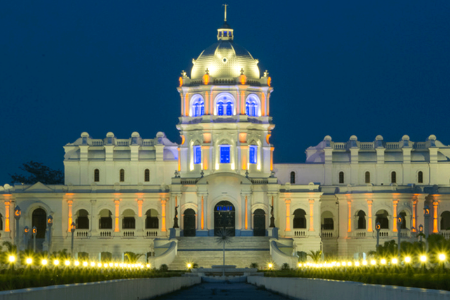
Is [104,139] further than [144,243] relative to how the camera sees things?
Yes

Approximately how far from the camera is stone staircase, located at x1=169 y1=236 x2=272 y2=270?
86.4m

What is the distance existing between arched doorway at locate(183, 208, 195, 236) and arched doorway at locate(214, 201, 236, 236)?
7.59 feet

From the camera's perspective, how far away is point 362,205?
98.5 metres

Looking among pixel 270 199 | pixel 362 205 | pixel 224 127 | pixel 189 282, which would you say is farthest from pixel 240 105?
pixel 189 282

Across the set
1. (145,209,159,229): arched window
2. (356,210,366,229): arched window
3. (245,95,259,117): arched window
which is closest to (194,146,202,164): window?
(245,95,259,117): arched window

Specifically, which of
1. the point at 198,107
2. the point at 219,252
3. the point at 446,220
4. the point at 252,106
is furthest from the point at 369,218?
the point at 198,107

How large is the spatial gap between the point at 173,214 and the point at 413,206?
2478cm

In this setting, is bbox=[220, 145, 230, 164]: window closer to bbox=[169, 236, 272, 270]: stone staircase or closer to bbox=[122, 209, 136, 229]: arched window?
bbox=[169, 236, 272, 270]: stone staircase

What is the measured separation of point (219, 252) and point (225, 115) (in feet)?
53.7

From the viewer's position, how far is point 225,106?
9800 cm

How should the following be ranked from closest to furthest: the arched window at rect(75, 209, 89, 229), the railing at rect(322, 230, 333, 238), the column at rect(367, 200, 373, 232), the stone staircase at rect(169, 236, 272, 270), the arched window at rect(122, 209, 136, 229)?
the stone staircase at rect(169, 236, 272, 270)
the column at rect(367, 200, 373, 232)
the arched window at rect(75, 209, 89, 229)
the arched window at rect(122, 209, 136, 229)
the railing at rect(322, 230, 333, 238)

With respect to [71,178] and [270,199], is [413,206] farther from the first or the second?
[71,178]

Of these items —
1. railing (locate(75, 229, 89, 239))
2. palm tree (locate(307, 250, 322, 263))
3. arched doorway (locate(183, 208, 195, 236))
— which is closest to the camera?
palm tree (locate(307, 250, 322, 263))

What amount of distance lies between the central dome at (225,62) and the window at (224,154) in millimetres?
7390
